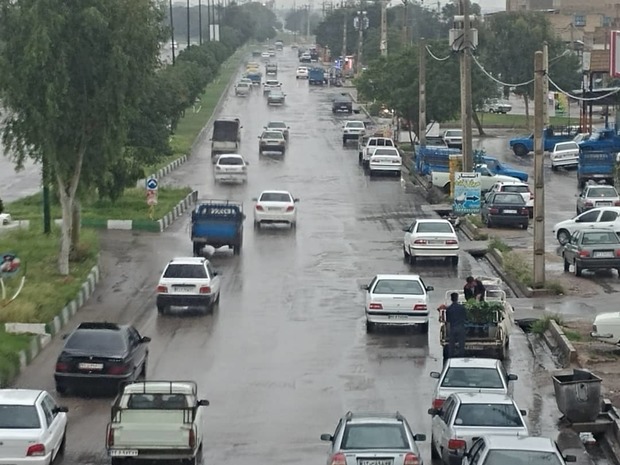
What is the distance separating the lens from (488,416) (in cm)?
1917

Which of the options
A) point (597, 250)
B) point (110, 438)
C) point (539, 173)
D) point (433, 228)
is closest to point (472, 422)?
point (110, 438)

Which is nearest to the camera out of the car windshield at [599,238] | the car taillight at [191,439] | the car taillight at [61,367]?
the car taillight at [191,439]

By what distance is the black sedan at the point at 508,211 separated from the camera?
49.3m

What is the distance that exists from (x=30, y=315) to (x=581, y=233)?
16.0m

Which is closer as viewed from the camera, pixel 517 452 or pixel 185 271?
pixel 517 452

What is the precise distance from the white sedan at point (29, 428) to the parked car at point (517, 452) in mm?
5935

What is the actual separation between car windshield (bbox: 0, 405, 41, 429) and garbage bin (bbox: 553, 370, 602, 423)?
28.0ft

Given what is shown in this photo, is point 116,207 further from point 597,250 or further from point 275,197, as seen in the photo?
point 597,250

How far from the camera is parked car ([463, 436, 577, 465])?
16031mm

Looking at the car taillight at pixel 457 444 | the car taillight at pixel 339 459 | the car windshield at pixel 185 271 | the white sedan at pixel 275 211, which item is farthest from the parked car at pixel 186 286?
the car taillight at pixel 339 459

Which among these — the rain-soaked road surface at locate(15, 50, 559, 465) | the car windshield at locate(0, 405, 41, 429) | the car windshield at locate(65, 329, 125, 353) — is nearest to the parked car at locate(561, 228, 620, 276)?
the rain-soaked road surface at locate(15, 50, 559, 465)

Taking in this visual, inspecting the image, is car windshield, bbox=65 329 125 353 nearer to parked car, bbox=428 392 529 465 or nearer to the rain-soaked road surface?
the rain-soaked road surface

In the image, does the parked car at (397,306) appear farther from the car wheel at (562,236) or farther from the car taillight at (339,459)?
the car wheel at (562,236)

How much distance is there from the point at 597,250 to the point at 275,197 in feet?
47.7
